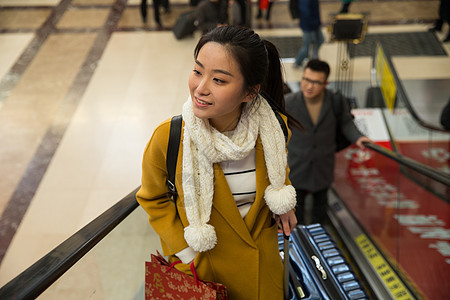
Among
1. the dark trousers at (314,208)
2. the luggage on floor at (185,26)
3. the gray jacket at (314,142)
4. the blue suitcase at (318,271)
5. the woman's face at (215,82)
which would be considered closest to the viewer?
the woman's face at (215,82)

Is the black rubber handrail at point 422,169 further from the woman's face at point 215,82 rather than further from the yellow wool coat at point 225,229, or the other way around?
the woman's face at point 215,82

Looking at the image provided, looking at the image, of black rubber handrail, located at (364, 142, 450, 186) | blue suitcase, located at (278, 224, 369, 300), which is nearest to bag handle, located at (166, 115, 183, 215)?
blue suitcase, located at (278, 224, 369, 300)

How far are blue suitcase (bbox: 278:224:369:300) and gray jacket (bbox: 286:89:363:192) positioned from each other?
47.8 inches

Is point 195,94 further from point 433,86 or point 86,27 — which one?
point 86,27

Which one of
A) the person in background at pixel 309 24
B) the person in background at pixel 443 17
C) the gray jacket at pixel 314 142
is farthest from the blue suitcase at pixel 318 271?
the person in background at pixel 443 17

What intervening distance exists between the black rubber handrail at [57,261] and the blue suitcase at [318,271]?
878 millimetres

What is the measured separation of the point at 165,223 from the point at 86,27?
881cm

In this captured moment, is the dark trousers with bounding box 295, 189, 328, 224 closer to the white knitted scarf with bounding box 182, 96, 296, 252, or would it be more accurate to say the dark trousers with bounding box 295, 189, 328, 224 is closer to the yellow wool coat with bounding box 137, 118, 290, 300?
the yellow wool coat with bounding box 137, 118, 290, 300

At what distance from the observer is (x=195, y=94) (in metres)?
1.60

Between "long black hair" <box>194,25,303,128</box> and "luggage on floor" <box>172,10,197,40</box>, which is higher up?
"long black hair" <box>194,25,303,128</box>

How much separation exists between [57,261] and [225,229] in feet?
2.01

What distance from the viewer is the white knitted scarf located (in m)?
1.65

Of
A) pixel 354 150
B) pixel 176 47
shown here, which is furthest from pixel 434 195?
pixel 176 47

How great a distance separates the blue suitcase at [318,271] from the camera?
230cm
